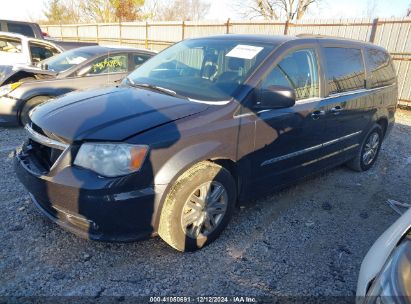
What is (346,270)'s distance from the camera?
2.84m

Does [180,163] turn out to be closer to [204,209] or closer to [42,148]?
[204,209]

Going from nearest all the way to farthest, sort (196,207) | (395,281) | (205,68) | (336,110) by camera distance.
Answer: (395,281)
(196,207)
(205,68)
(336,110)

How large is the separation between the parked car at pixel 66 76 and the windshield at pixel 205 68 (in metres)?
2.15

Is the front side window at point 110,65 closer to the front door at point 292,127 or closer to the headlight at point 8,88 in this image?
the headlight at point 8,88

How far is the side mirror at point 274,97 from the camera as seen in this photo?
2.91 m

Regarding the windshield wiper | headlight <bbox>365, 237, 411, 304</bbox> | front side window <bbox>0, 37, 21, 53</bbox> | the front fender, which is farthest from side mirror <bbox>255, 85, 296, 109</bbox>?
front side window <bbox>0, 37, 21, 53</bbox>

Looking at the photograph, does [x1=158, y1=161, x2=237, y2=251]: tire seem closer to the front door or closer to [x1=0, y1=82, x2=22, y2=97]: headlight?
the front door

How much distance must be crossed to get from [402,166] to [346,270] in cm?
337

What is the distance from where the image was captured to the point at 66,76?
596 centimetres

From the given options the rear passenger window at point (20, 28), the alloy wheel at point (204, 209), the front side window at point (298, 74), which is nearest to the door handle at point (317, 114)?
the front side window at point (298, 74)

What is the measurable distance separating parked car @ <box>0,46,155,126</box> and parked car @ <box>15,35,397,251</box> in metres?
2.62

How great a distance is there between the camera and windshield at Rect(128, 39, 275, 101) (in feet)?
9.95

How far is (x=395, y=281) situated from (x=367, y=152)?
3878mm

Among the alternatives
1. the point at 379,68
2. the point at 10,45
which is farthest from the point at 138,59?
the point at 379,68
